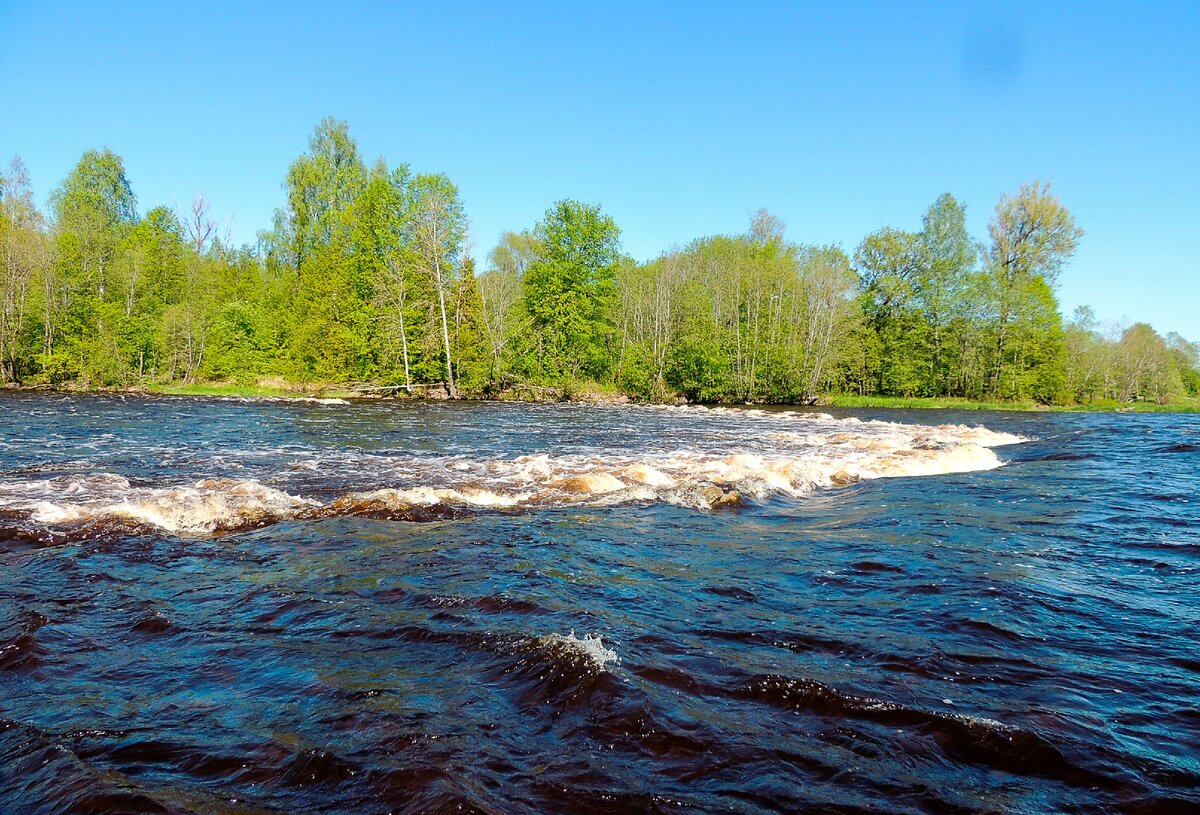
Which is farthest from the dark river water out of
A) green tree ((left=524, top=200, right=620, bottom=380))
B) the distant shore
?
green tree ((left=524, top=200, right=620, bottom=380))

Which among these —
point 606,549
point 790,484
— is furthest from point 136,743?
point 790,484

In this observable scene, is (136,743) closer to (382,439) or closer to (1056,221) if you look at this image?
(382,439)

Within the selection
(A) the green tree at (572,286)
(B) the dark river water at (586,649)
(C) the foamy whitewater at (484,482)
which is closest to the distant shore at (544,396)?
(A) the green tree at (572,286)

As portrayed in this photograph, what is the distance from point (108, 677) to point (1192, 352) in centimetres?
8904

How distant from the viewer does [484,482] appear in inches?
460

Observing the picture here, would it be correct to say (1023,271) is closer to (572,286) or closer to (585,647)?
(572,286)

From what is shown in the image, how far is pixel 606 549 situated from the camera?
299 inches

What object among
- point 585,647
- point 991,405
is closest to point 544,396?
point 991,405

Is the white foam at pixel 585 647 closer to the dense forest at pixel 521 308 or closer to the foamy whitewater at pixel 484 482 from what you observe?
the foamy whitewater at pixel 484 482

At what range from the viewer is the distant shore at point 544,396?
38.5 m

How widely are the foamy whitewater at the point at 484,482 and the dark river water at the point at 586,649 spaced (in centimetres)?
11

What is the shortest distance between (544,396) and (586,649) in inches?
1529

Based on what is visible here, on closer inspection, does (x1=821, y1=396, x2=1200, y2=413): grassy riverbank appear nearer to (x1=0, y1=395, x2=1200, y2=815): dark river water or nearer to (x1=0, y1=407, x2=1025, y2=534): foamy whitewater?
(x1=0, y1=407, x2=1025, y2=534): foamy whitewater

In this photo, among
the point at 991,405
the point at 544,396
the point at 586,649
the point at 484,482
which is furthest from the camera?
the point at 991,405
